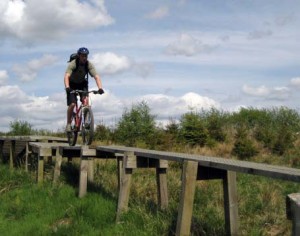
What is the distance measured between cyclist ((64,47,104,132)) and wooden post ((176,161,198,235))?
478 cm

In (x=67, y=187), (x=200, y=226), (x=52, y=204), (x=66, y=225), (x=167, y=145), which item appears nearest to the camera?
(x=200, y=226)

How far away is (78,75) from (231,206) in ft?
18.2

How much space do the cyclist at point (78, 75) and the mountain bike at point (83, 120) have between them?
141 millimetres

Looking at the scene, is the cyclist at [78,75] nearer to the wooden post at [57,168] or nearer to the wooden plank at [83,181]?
the wooden post at [57,168]

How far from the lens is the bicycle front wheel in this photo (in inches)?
404

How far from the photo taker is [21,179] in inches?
466

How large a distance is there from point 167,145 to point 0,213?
15239mm

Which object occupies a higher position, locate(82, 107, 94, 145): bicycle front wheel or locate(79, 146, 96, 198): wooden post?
locate(82, 107, 94, 145): bicycle front wheel

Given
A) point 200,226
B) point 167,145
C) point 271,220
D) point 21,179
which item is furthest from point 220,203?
point 167,145

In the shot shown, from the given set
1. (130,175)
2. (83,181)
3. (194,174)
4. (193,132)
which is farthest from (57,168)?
(193,132)

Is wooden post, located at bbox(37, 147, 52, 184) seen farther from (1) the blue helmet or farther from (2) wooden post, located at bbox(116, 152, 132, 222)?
(2) wooden post, located at bbox(116, 152, 132, 222)

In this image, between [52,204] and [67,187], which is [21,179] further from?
[52,204]

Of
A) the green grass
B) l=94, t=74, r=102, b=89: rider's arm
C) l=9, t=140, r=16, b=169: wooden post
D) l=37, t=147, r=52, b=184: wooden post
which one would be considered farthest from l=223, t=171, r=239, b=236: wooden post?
l=9, t=140, r=16, b=169: wooden post

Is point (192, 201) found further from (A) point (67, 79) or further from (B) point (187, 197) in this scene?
(A) point (67, 79)
